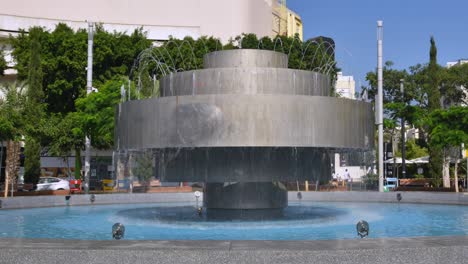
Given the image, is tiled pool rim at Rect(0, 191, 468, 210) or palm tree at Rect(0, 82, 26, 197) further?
palm tree at Rect(0, 82, 26, 197)

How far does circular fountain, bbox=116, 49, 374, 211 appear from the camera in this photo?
1373cm

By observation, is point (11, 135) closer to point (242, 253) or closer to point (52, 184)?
point (52, 184)

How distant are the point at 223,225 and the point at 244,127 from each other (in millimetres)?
2356

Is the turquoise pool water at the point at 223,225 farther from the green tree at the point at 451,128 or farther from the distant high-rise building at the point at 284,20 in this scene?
the distant high-rise building at the point at 284,20

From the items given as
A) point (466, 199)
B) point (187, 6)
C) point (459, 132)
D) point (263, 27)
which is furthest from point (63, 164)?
point (466, 199)

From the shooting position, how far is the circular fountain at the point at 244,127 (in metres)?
13.7

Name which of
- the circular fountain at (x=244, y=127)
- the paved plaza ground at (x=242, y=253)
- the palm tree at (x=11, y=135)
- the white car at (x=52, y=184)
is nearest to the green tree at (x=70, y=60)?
the white car at (x=52, y=184)

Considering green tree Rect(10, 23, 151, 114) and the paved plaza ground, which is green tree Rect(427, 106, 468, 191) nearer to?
green tree Rect(10, 23, 151, 114)

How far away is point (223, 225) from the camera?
45.8 feet

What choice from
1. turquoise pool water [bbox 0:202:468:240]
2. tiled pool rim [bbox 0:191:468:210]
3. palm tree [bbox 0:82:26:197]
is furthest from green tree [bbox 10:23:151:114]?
turquoise pool water [bbox 0:202:468:240]

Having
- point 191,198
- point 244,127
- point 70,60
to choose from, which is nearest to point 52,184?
point 70,60

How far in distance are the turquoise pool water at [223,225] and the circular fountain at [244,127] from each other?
3.57 feet

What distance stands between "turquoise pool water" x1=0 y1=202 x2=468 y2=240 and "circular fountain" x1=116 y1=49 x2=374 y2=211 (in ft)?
3.57

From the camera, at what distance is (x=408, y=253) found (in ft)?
24.3
